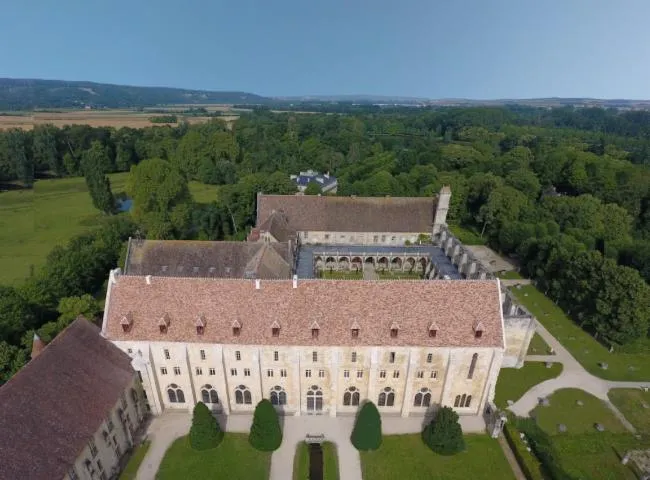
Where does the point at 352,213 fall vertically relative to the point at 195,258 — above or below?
above

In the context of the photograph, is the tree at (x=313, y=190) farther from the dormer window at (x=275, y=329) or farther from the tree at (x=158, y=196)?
the dormer window at (x=275, y=329)

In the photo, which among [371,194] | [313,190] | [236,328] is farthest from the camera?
[313,190]

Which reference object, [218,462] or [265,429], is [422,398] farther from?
[218,462]

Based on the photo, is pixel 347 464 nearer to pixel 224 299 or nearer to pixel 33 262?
pixel 224 299

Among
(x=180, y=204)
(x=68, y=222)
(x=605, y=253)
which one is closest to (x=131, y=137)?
(x=68, y=222)

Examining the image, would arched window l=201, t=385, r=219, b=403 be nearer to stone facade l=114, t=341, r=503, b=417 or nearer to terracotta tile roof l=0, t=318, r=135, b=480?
stone facade l=114, t=341, r=503, b=417

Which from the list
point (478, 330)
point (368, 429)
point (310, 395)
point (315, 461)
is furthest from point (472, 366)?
point (315, 461)

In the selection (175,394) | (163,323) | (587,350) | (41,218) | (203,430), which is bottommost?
(41,218)
